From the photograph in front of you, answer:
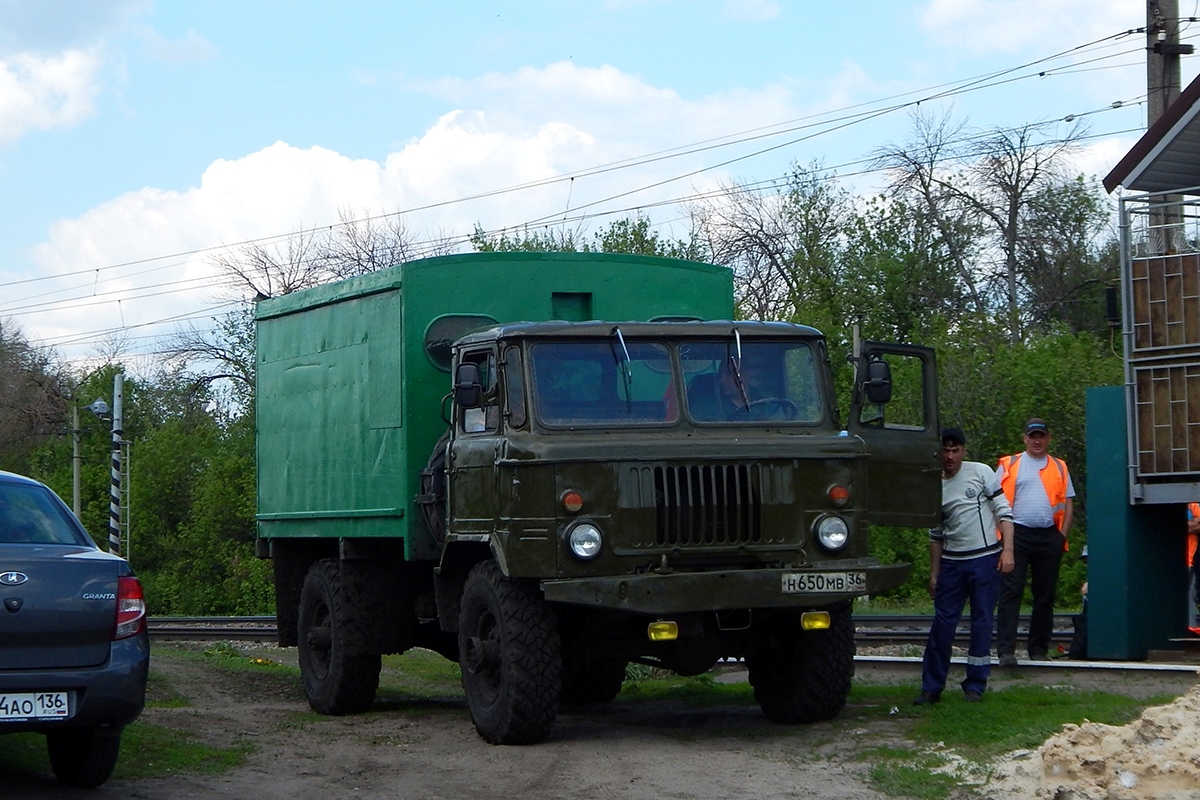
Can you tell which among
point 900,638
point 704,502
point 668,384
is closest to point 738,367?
point 668,384

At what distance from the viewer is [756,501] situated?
9336mm

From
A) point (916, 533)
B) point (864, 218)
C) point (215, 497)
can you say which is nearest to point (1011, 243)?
point (864, 218)

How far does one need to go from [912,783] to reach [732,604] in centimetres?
161

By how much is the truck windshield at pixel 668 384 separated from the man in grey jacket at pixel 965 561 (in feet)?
4.08

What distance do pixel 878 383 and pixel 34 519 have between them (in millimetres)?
4927

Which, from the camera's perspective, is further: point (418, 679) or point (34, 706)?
point (418, 679)

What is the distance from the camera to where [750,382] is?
32.4 feet

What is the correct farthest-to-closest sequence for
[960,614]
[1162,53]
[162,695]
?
1. [1162,53]
2. [162,695]
3. [960,614]

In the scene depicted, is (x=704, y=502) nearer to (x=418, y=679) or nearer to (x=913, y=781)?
(x=913, y=781)

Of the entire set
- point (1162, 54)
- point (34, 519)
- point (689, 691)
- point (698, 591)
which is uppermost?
point (1162, 54)

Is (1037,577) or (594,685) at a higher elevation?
(1037,577)

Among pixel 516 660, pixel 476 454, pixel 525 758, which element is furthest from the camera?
pixel 476 454

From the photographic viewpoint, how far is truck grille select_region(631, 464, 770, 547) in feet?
30.2

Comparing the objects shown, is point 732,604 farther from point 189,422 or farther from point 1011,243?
point 189,422
